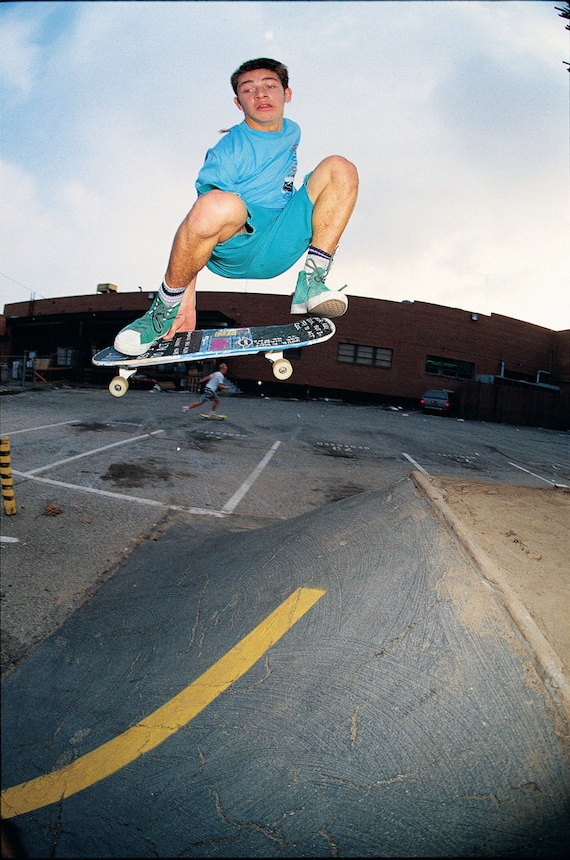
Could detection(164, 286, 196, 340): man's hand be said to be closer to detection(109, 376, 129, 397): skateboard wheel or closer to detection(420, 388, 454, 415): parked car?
detection(109, 376, 129, 397): skateboard wheel

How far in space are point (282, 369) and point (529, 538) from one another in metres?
1.93

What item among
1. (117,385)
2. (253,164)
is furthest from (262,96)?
(117,385)

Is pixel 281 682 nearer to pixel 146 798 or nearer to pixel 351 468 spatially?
pixel 146 798

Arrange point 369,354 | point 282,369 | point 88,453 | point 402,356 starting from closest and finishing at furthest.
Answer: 1. point 282,369
2. point 88,453
3. point 369,354
4. point 402,356

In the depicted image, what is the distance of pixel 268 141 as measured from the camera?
73.8 inches

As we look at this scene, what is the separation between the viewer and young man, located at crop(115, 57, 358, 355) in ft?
5.96

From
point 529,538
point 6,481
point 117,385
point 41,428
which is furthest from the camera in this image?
point 41,428

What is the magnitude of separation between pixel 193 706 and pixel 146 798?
15.9 inches

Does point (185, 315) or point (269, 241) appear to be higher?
point (269, 241)

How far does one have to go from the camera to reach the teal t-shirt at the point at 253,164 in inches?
72.2

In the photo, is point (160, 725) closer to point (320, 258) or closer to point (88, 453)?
point (320, 258)

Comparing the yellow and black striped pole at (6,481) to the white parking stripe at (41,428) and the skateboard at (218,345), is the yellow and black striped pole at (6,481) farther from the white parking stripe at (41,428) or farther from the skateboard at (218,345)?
the white parking stripe at (41,428)

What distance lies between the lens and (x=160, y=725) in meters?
1.93

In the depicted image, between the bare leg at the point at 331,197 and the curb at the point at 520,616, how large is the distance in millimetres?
1817
